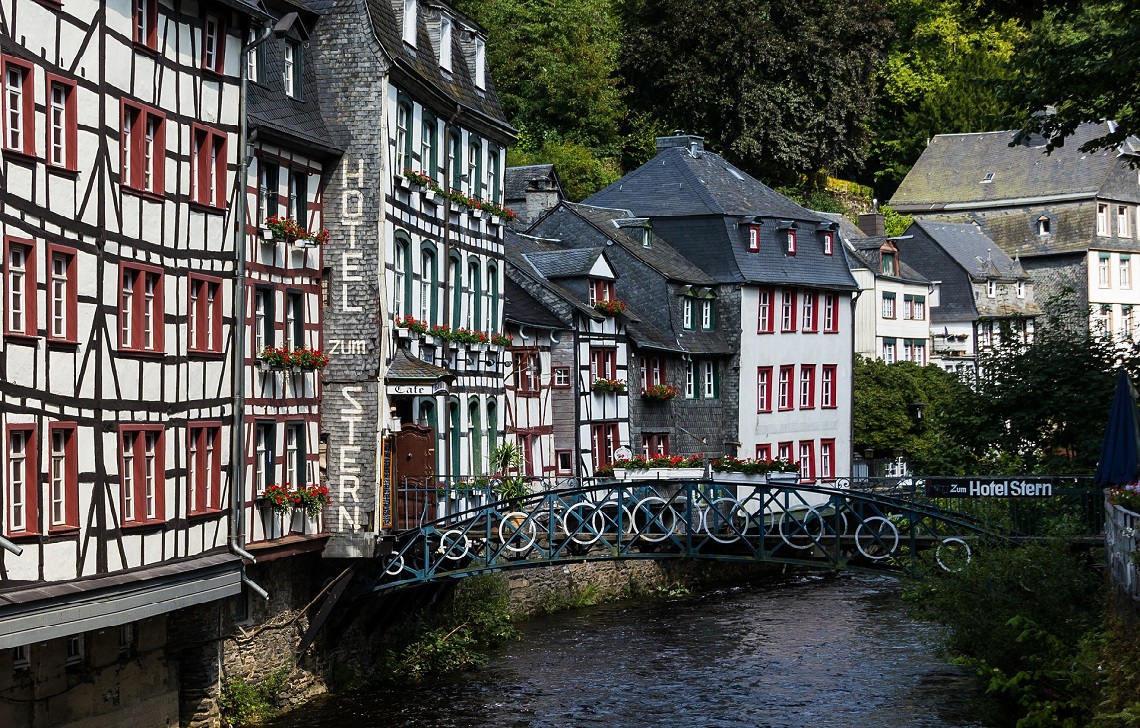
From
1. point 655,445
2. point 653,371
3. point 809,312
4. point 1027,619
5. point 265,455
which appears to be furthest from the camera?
point 809,312

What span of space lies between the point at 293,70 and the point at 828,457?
34.1 metres

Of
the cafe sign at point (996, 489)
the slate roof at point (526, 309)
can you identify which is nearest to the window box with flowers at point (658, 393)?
the slate roof at point (526, 309)

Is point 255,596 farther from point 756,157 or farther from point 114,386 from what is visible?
point 756,157

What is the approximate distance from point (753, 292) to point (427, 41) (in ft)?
78.5

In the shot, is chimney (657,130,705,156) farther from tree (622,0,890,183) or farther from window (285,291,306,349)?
window (285,291,306,349)

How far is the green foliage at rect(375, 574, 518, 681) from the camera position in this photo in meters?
33.6

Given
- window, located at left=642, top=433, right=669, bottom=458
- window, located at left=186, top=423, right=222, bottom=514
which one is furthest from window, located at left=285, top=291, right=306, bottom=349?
window, located at left=642, top=433, right=669, bottom=458

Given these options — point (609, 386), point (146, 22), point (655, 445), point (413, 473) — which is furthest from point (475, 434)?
point (655, 445)

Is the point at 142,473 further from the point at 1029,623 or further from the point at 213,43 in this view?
the point at 1029,623

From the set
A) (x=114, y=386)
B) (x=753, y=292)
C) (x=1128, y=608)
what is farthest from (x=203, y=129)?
(x=753, y=292)

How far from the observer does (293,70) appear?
30.5m

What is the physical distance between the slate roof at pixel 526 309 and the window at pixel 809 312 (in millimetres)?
16018

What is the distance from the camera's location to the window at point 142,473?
78.6ft

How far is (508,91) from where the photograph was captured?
69875 mm
